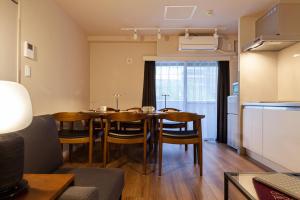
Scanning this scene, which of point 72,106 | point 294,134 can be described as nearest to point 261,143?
point 294,134

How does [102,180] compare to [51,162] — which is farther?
[51,162]

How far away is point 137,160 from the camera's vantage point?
3.32 meters

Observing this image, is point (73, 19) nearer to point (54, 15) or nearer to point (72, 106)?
point (54, 15)

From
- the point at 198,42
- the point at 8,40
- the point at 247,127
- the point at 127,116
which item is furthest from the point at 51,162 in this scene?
the point at 198,42

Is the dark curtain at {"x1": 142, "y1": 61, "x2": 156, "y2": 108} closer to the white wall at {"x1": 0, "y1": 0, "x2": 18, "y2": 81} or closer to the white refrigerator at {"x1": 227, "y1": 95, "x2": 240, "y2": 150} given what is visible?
the white refrigerator at {"x1": 227, "y1": 95, "x2": 240, "y2": 150}

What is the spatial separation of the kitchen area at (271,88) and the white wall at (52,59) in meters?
2.97

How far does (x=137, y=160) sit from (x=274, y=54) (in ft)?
9.84

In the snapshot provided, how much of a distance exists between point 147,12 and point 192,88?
7.08 feet

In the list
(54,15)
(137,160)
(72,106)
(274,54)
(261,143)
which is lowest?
(137,160)

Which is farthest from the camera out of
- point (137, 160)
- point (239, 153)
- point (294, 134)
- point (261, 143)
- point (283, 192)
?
point (239, 153)

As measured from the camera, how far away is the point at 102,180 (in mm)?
1470

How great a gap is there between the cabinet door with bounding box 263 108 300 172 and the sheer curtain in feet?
6.99

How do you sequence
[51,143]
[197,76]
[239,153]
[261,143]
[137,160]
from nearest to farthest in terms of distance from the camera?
[51,143], [261,143], [137,160], [239,153], [197,76]

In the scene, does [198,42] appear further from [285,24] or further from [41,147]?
[41,147]
